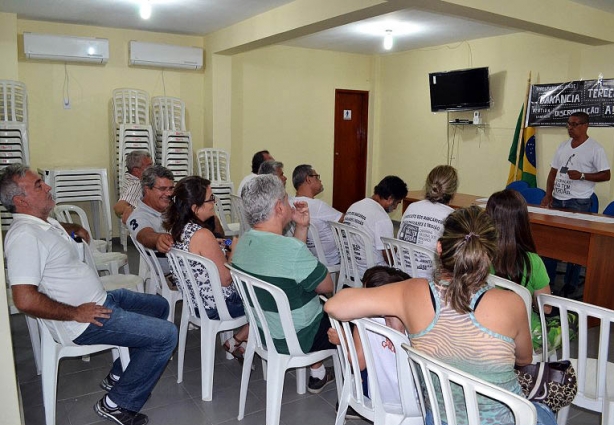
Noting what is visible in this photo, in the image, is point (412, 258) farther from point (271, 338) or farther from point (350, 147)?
point (350, 147)

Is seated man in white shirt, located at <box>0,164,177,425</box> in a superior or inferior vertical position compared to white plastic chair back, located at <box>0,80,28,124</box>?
inferior

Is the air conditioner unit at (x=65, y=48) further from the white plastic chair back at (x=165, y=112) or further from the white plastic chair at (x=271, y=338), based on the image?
the white plastic chair at (x=271, y=338)

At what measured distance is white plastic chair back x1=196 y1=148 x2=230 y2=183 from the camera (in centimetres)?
655

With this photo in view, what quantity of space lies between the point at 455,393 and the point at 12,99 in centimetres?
546

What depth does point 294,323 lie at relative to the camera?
7.25 feet

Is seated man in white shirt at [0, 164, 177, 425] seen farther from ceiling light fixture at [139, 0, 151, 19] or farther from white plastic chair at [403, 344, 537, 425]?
ceiling light fixture at [139, 0, 151, 19]

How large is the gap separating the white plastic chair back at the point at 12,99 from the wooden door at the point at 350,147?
169 inches

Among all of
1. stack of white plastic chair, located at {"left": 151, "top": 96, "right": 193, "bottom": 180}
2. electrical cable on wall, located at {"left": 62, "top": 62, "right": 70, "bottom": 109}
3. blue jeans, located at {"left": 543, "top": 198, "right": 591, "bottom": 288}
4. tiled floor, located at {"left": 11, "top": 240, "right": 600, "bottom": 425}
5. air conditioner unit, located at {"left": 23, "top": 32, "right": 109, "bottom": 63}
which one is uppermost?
air conditioner unit, located at {"left": 23, "top": 32, "right": 109, "bottom": 63}

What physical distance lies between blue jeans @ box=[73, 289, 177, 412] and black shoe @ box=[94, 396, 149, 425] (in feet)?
0.08

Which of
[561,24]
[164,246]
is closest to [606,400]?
[164,246]

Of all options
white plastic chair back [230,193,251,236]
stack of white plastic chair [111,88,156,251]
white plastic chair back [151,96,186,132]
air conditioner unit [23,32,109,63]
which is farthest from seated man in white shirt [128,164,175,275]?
air conditioner unit [23,32,109,63]

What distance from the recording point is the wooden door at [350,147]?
8.20 meters

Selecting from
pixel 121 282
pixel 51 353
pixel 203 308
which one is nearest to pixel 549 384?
pixel 203 308

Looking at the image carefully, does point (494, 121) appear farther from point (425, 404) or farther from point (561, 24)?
point (425, 404)
